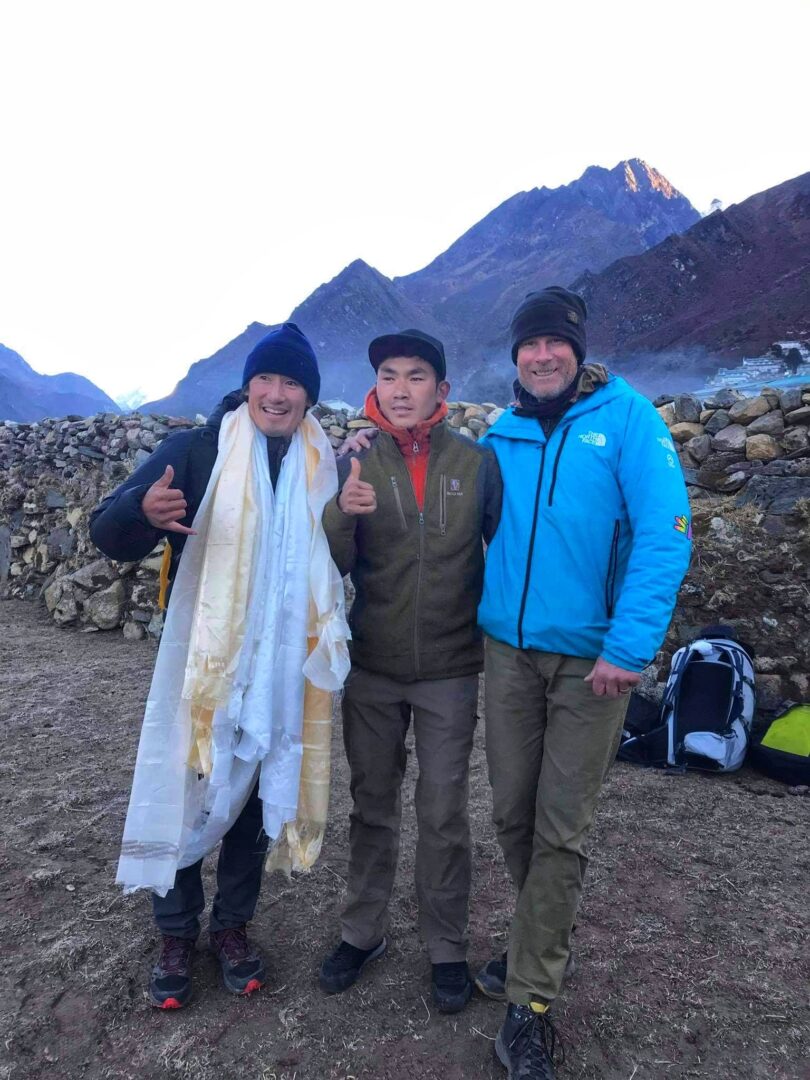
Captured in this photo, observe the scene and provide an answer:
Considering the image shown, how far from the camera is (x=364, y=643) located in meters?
2.49

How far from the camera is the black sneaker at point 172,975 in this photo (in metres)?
2.28

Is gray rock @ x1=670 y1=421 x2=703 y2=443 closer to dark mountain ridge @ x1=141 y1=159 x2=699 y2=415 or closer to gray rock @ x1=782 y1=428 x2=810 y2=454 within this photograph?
gray rock @ x1=782 y1=428 x2=810 y2=454

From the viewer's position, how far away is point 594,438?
220cm

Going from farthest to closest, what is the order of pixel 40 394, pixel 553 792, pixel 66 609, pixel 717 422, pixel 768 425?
pixel 40 394 < pixel 66 609 < pixel 717 422 < pixel 768 425 < pixel 553 792

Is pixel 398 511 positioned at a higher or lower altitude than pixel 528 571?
higher

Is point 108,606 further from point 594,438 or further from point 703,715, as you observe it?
point 594,438

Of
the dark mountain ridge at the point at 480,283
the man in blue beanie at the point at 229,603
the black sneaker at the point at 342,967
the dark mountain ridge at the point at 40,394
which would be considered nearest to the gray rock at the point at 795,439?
the man in blue beanie at the point at 229,603

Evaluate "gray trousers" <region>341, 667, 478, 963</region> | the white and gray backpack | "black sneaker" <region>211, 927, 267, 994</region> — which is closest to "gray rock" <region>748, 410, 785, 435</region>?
the white and gray backpack

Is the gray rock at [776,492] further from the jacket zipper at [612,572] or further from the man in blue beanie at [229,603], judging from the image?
the man in blue beanie at [229,603]

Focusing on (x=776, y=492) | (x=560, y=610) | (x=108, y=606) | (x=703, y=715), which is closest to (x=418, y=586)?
(x=560, y=610)

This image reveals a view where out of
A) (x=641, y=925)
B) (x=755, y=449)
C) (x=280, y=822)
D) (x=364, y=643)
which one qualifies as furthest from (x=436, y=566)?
(x=755, y=449)

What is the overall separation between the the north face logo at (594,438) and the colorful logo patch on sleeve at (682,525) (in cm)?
33

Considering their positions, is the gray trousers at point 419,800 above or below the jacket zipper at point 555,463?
below

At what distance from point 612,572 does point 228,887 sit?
1766mm
